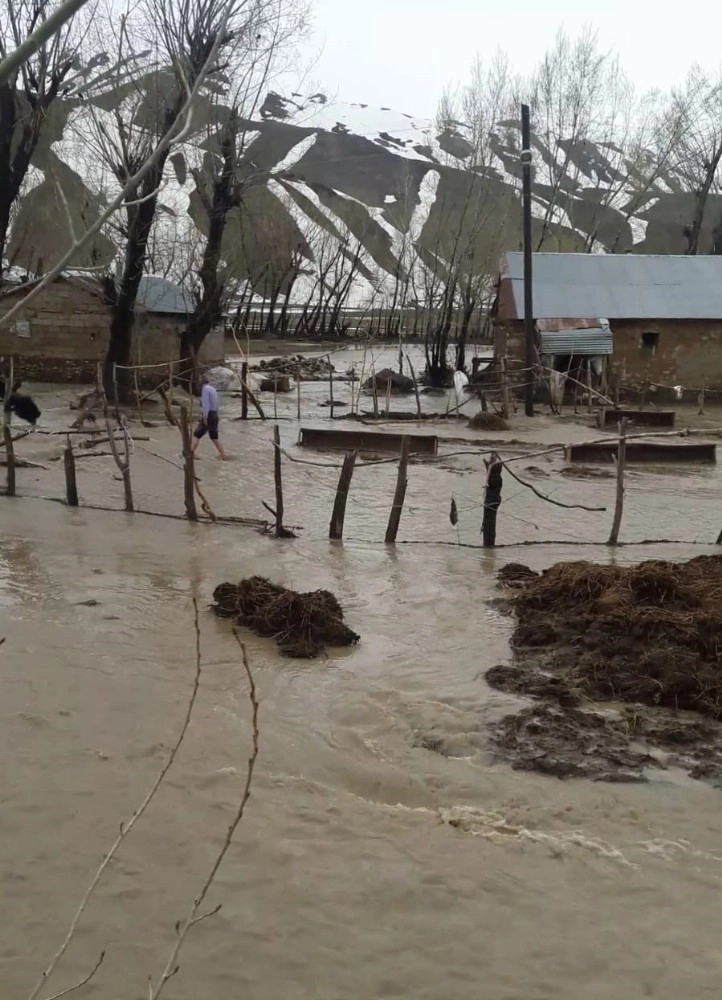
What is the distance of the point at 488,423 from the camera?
719 inches

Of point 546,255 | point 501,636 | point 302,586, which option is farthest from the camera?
point 546,255

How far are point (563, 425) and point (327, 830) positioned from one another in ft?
52.5

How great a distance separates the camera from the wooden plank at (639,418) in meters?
18.6

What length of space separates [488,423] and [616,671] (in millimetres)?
12866

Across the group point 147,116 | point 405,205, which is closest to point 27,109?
point 147,116

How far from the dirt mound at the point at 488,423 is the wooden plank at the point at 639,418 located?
2.16m

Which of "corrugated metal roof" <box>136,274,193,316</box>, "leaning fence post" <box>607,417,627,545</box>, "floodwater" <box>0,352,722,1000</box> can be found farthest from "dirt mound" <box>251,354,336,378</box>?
"floodwater" <box>0,352,722,1000</box>

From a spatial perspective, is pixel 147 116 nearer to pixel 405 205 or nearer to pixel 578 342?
pixel 578 342

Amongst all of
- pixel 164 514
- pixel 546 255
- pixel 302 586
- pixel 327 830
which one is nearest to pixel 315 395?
pixel 546 255

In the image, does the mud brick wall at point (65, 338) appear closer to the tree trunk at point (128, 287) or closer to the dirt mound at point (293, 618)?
the tree trunk at point (128, 287)

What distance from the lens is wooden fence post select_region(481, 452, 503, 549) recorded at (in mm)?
8367

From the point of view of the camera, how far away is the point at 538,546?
922 cm

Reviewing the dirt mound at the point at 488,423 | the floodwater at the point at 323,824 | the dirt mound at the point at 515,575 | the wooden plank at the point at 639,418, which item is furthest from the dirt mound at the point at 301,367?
the floodwater at the point at 323,824

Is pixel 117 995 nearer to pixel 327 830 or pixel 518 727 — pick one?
pixel 327 830
